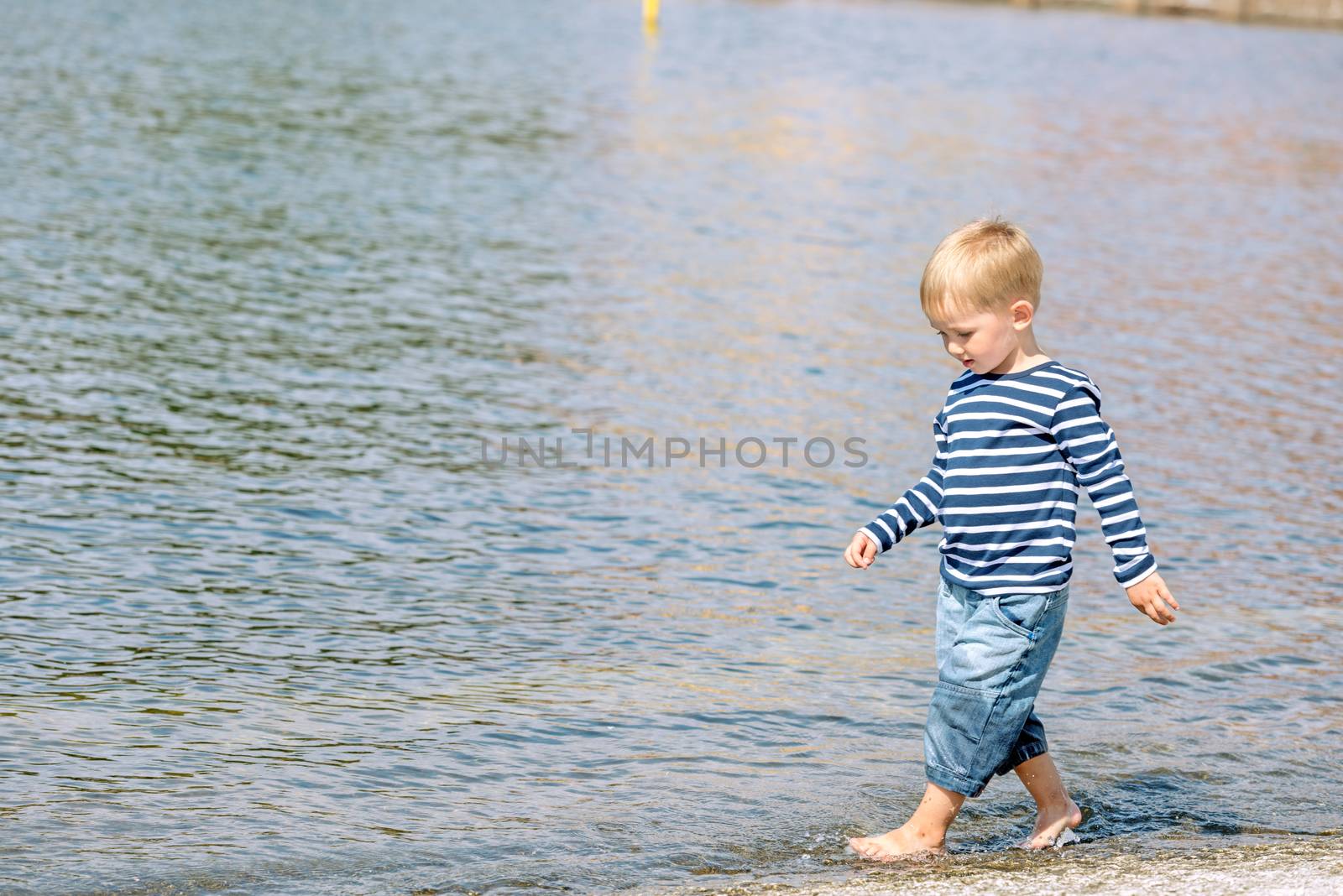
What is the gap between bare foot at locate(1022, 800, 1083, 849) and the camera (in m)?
4.46

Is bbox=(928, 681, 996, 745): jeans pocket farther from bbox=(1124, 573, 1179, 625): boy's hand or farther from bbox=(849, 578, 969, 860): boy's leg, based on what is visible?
bbox=(1124, 573, 1179, 625): boy's hand

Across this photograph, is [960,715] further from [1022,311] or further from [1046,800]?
[1022,311]

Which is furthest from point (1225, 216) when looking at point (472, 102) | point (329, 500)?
point (329, 500)

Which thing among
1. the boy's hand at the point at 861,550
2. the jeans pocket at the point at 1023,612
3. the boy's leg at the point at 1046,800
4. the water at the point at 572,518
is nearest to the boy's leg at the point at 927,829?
the water at the point at 572,518

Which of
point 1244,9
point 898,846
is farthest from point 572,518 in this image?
point 1244,9

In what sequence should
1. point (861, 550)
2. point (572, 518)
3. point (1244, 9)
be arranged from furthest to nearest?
point (1244, 9), point (572, 518), point (861, 550)

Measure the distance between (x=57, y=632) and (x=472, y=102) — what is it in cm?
1789

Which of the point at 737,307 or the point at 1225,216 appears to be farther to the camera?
the point at 1225,216

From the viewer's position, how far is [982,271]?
419cm

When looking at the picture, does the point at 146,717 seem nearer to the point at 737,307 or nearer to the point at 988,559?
the point at 988,559

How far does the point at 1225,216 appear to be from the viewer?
18641mm

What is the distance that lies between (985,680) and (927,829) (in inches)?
17.0

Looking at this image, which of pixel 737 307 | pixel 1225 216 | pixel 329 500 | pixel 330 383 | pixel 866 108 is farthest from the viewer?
pixel 866 108

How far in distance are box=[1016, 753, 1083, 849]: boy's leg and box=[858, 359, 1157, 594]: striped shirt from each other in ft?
1.76
